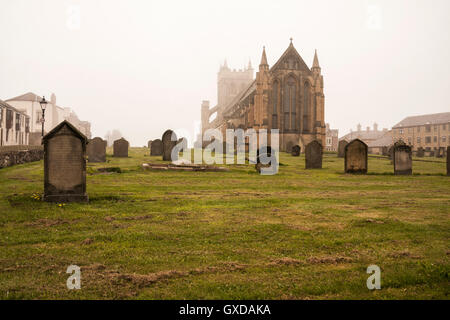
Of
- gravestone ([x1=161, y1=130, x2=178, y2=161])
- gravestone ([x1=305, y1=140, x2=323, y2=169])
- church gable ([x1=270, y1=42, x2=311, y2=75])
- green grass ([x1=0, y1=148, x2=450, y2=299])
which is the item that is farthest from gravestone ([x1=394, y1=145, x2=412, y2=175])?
church gable ([x1=270, y1=42, x2=311, y2=75])

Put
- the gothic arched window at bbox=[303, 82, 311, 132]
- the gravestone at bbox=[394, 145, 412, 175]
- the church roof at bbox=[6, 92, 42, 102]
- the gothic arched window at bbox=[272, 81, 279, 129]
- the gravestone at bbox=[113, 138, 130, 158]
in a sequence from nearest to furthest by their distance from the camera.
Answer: the gravestone at bbox=[394, 145, 412, 175]
the gravestone at bbox=[113, 138, 130, 158]
the gothic arched window at bbox=[272, 81, 279, 129]
the gothic arched window at bbox=[303, 82, 311, 132]
the church roof at bbox=[6, 92, 42, 102]

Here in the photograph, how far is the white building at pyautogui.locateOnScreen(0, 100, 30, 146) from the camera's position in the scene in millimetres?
37969

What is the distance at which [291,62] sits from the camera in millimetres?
45219

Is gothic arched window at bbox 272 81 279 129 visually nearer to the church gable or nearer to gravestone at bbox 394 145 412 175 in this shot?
the church gable

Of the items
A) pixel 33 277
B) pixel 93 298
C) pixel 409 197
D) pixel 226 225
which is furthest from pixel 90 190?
pixel 409 197

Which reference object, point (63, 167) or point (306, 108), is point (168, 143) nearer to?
point (63, 167)

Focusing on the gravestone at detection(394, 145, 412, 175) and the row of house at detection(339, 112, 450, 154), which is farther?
the row of house at detection(339, 112, 450, 154)

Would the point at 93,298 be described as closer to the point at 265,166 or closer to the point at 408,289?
the point at 408,289

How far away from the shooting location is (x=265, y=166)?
53.0 ft

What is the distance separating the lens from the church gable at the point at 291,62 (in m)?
44.9

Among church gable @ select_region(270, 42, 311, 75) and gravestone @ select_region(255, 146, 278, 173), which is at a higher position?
church gable @ select_region(270, 42, 311, 75)
